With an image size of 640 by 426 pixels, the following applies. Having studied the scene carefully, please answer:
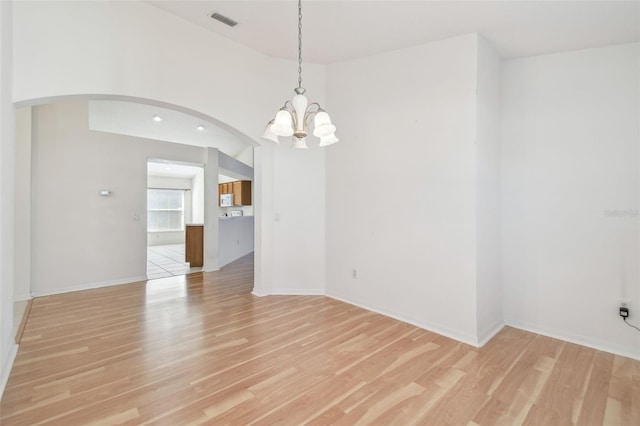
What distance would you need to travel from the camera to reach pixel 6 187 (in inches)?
89.2

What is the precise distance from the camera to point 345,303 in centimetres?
393

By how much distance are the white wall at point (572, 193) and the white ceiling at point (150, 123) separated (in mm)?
3548

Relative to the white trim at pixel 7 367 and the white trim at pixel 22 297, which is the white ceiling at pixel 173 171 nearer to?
the white trim at pixel 22 297

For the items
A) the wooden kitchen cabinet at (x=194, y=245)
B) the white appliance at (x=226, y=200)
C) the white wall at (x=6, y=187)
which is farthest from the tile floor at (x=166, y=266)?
the white wall at (x=6, y=187)

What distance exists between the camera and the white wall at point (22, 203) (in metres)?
3.93

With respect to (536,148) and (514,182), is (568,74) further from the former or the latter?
(514,182)

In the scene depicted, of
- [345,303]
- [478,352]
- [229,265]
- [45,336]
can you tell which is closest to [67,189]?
[45,336]

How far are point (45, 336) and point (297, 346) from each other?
2587mm

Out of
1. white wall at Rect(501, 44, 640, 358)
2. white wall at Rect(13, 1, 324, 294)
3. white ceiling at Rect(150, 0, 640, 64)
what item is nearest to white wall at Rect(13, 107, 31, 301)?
white wall at Rect(13, 1, 324, 294)

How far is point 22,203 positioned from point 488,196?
235 inches

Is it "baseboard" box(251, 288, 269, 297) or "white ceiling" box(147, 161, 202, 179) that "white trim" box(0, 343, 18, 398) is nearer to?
"baseboard" box(251, 288, 269, 297)

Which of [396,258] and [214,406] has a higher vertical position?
[396,258]

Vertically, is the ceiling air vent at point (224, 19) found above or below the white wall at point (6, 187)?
above

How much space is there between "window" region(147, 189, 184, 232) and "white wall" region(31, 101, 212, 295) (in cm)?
627
